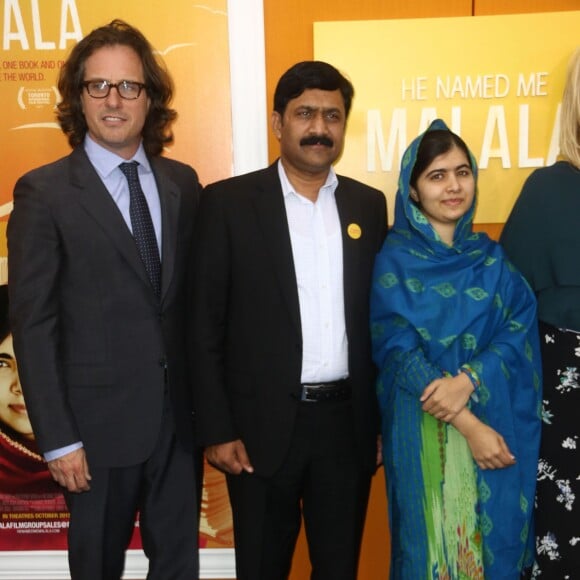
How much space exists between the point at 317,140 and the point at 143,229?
0.48m

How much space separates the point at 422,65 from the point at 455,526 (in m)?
1.38

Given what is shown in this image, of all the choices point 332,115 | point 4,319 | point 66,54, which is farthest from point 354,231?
point 4,319

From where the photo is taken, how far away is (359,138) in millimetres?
2139

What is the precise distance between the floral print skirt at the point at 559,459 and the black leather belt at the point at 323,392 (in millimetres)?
526

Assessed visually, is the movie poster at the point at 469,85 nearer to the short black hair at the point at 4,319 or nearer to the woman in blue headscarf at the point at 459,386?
the woman in blue headscarf at the point at 459,386

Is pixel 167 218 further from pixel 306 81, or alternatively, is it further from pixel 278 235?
pixel 306 81

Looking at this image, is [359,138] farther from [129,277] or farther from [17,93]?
[17,93]

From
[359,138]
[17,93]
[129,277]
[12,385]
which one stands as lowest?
[12,385]

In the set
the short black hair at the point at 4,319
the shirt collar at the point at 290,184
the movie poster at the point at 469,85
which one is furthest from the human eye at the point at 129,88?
the short black hair at the point at 4,319

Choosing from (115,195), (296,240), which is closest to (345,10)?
(296,240)

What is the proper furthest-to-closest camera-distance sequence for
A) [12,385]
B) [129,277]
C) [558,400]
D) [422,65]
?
[12,385] < [422,65] < [558,400] < [129,277]

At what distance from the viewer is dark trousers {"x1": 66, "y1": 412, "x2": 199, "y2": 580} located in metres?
1.55

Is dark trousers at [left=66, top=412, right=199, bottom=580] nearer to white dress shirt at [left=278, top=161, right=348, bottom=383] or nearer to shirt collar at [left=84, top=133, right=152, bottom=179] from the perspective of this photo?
white dress shirt at [left=278, top=161, right=348, bottom=383]

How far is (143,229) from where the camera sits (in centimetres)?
156
